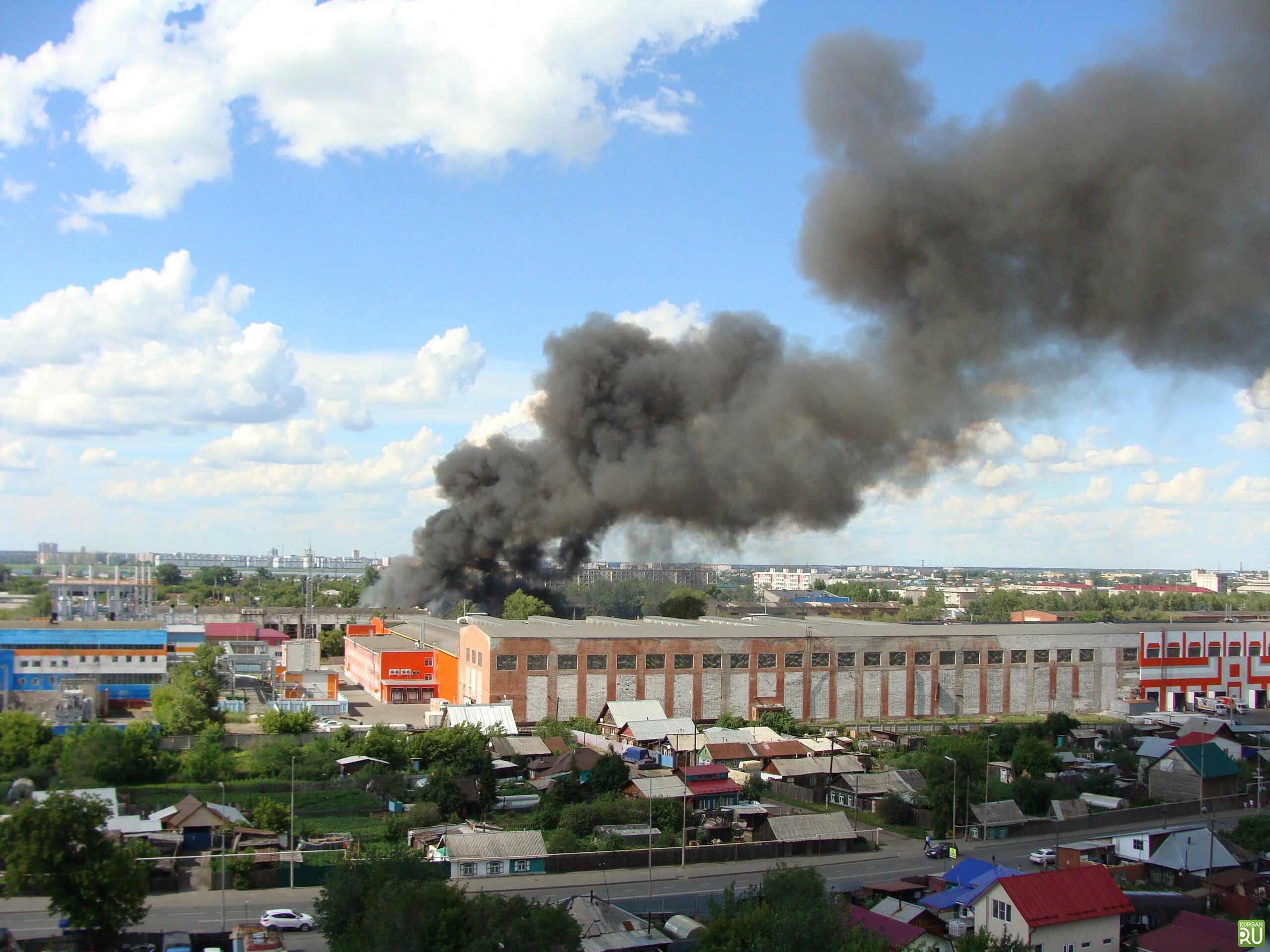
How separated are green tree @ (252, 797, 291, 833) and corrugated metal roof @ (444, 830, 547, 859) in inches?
111

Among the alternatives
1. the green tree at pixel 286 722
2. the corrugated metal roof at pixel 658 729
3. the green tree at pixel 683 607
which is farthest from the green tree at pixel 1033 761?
the green tree at pixel 683 607

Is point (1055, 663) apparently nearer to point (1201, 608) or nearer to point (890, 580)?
point (1201, 608)

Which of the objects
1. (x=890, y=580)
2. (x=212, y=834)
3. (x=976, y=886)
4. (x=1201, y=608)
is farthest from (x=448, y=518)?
(x=890, y=580)

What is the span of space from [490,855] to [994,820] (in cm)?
900

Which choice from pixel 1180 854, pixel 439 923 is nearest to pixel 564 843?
pixel 439 923

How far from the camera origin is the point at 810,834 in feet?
58.4

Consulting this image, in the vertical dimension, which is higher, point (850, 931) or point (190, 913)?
point (850, 931)

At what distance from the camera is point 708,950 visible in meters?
11.0

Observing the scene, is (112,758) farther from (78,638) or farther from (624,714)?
(78,638)

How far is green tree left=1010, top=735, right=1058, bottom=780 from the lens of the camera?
2234cm

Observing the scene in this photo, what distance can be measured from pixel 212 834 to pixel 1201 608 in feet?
254

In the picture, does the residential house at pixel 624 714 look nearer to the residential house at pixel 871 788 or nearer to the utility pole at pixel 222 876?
the residential house at pixel 871 788

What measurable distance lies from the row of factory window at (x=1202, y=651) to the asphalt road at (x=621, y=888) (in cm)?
1835

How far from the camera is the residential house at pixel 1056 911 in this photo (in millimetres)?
12508
